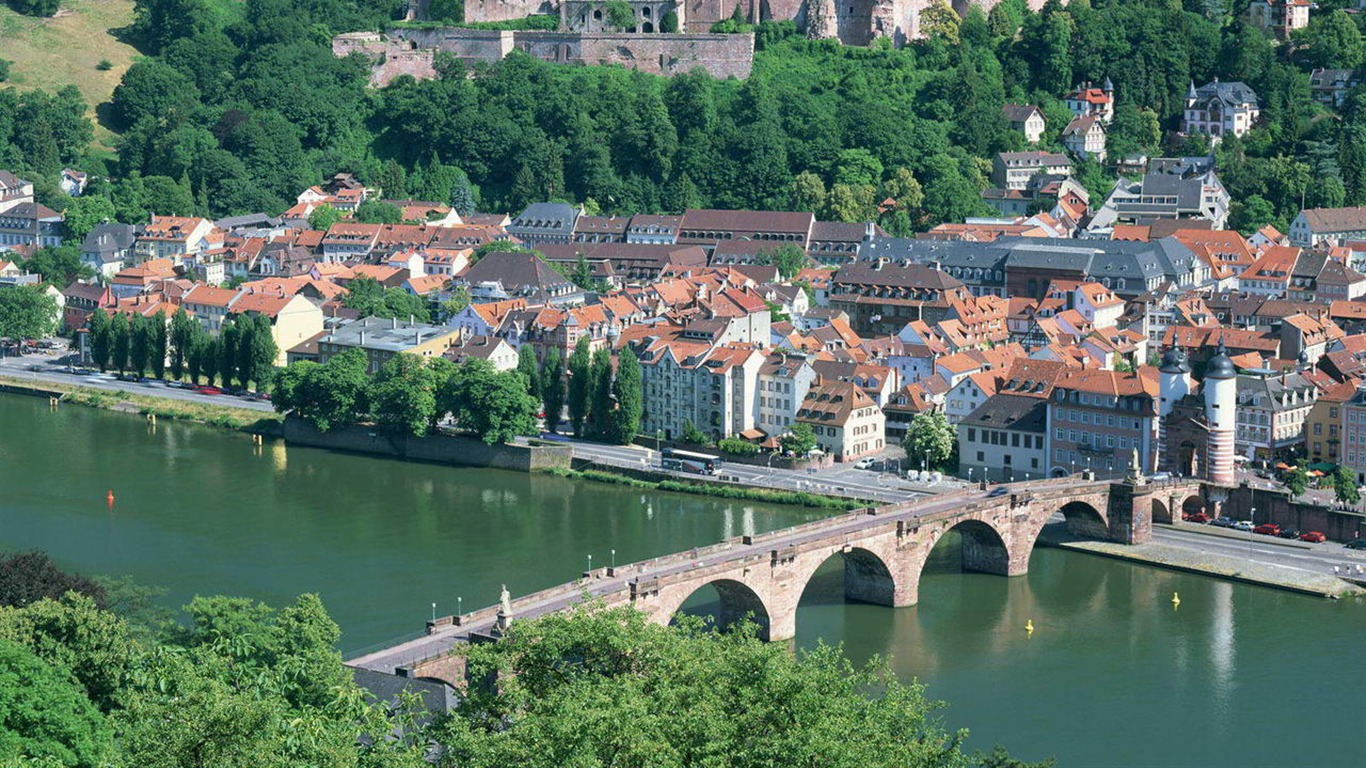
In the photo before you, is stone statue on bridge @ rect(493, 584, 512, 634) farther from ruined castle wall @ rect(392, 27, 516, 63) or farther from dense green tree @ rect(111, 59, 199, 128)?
ruined castle wall @ rect(392, 27, 516, 63)

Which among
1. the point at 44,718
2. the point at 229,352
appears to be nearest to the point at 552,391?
→ the point at 229,352

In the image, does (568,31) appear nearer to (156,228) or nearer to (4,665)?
(156,228)

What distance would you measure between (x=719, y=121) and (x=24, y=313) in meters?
29.8

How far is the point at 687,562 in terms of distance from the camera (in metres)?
41.5

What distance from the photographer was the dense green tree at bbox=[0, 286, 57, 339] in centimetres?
7438

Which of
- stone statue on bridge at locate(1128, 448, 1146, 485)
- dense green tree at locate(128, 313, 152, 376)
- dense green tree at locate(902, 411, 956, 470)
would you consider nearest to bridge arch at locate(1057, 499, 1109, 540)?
stone statue on bridge at locate(1128, 448, 1146, 485)

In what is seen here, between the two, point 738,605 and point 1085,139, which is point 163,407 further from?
point 1085,139

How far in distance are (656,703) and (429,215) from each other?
60.8m

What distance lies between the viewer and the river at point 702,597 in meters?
37.8

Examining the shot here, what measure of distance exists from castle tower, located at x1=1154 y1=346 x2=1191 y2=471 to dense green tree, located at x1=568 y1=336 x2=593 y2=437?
15.1 metres

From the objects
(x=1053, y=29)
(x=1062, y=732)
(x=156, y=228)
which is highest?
(x=1053, y=29)

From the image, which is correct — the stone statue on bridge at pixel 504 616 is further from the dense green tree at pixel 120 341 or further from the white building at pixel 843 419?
the dense green tree at pixel 120 341

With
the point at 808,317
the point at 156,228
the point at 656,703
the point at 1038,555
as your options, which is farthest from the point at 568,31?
the point at 656,703

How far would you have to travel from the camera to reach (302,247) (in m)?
82.2
